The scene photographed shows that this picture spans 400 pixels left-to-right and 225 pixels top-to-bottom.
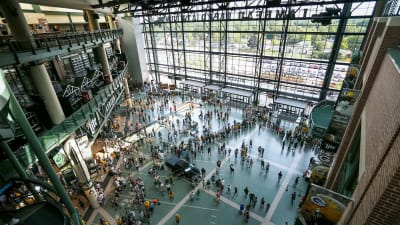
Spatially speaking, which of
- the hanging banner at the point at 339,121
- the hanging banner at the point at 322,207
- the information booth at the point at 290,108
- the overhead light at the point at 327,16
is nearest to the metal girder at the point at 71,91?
the hanging banner at the point at 322,207

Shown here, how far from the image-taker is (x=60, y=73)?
2059 cm

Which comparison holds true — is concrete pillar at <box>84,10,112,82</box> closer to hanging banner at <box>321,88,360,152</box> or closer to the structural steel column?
the structural steel column

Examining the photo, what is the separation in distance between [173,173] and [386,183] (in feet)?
57.6

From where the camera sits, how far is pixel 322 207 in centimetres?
604

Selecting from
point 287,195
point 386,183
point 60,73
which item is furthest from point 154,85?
point 386,183

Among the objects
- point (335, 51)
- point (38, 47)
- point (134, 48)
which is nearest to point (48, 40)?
point (38, 47)

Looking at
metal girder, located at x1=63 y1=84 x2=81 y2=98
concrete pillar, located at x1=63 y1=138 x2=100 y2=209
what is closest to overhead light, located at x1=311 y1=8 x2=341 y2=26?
metal girder, located at x1=63 y1=84 x2=81 y2=98

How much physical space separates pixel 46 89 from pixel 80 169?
6265mm

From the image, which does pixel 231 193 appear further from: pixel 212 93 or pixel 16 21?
pixel 212 93

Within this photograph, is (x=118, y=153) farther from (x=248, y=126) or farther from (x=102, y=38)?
(x=248, y=126)

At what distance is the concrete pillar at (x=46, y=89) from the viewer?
11766mm

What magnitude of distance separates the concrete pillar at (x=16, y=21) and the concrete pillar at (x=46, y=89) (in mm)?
1523

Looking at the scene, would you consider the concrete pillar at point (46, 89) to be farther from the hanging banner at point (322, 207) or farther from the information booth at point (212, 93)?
the information booth at point (212, 93)

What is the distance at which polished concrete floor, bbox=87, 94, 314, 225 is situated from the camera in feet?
49.0
